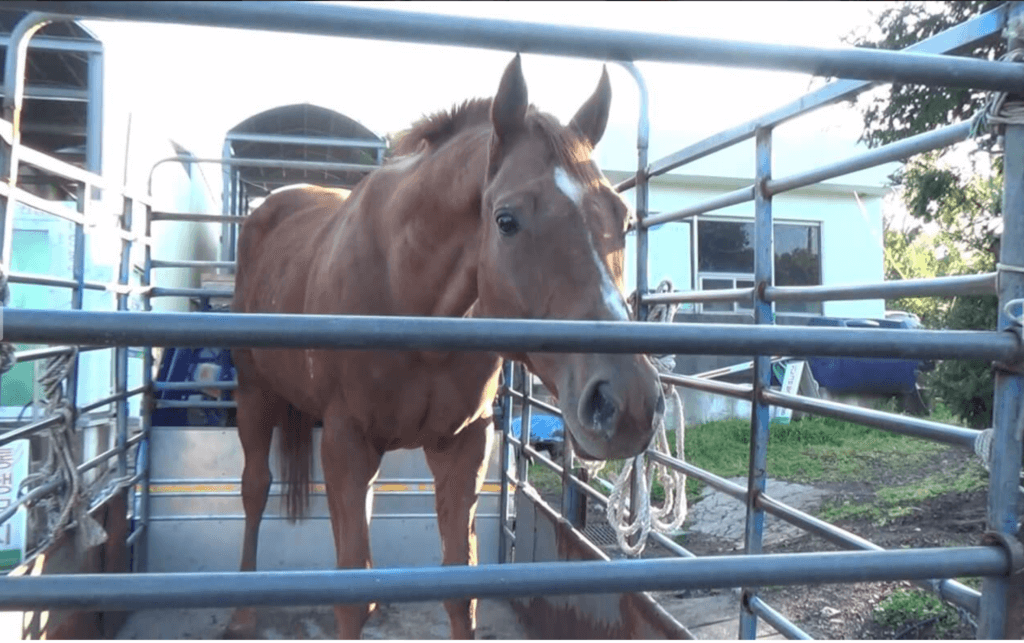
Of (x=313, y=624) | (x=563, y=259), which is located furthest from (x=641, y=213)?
(x=313, y=624)

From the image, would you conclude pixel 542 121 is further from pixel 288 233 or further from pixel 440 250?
pixel 288 233

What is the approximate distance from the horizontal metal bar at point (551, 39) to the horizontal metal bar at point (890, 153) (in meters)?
0.32

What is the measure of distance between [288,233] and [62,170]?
142cm

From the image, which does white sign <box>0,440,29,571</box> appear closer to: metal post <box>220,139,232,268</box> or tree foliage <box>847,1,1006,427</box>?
metal post <box>220,139,232,268</box>

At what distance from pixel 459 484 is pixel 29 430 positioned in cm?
154

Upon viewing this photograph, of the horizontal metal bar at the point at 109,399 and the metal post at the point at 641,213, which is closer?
the metal post at the point at 641,213

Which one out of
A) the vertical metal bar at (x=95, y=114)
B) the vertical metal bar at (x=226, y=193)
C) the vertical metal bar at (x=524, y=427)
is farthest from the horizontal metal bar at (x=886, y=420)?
the vertical metal bar at (x=226, y=193)

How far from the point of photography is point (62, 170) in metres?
2.59

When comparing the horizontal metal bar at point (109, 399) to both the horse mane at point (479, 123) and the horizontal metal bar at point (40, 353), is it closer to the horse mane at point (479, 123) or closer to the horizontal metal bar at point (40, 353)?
the horizontal metal bar at point (40, 353)

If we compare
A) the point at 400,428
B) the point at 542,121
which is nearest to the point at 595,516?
the point at 400,428

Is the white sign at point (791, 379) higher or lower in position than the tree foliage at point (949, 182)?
lower

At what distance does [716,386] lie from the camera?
229cm

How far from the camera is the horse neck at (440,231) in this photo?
7.42ft

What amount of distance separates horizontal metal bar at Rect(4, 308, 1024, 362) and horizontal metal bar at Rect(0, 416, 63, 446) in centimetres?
156
